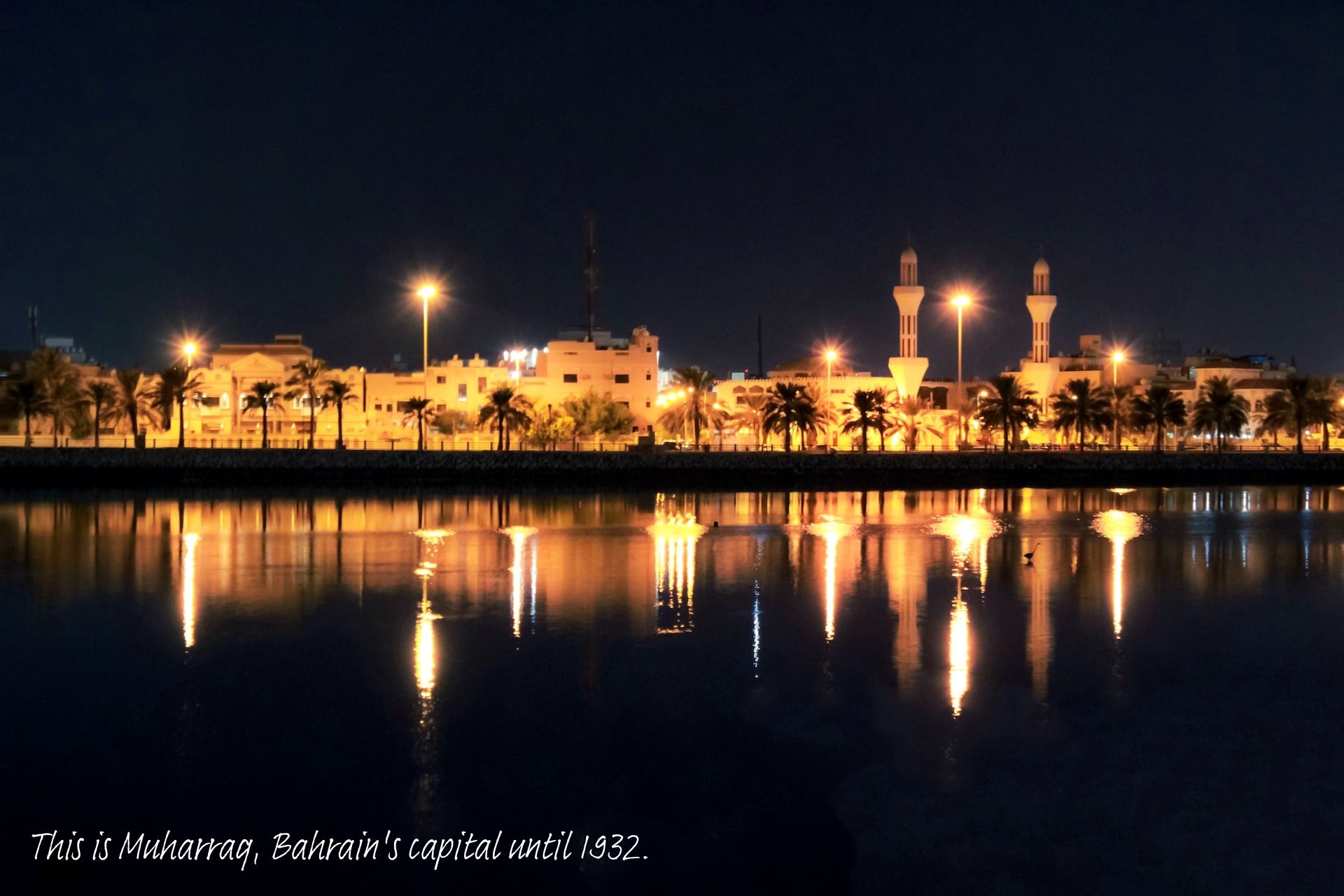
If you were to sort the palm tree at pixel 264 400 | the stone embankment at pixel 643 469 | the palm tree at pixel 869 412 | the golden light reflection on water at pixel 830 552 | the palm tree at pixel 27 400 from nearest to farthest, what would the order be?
the golden light reflection on water at pixel 830 552 → the stone embankment at pixel 643 469 → the palm tree at pixel 27 400 → the palm tree at pixel 264 400 → the palm tree at pixel 869 412

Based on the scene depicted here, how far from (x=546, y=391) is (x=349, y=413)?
12054 mm

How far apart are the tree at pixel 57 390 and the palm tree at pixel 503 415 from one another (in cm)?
2055

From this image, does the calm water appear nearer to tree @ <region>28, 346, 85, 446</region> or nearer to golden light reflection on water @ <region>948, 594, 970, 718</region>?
golden light reflection on water @ <region>948, 594, 970, 718</region>

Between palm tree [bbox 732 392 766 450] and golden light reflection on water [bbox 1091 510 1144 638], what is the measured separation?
81.4 feet

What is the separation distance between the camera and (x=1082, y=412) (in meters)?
68.4

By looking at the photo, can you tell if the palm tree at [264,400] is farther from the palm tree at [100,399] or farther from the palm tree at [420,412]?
the palm tree at [100,399]

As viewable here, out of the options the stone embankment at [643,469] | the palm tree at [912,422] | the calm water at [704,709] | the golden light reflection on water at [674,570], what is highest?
the palm tree at [912,422]

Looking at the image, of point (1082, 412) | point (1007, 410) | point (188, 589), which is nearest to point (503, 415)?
point (1007, 410)

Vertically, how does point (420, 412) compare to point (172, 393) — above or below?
below

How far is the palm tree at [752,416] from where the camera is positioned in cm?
7356

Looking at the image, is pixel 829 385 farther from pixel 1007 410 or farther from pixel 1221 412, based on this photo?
pixel 1221 412

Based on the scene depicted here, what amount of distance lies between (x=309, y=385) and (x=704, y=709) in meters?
53.0

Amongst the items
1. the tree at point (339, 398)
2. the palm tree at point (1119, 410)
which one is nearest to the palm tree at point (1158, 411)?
the palm tree at point (1119, 410)

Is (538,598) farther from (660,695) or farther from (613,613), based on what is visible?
(660,695)
